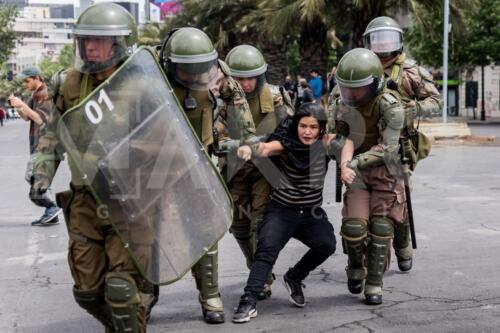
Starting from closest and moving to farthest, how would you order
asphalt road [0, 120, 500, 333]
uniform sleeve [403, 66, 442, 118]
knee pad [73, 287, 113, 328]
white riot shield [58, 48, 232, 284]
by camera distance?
white riot shield [58, 48, 232, 284], knee pad [73, 287, 113, 328], asphalt road [0, 120, 500, 333], uniform sleeve [403, 66, 442, 118]

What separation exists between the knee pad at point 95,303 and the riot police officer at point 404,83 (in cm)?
260

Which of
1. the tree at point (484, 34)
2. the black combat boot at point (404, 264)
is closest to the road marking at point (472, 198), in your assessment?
the black combat boot at point (404, 264)

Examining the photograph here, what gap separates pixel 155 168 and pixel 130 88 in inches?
15.1

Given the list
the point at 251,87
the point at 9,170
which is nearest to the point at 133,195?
the point at 251,87

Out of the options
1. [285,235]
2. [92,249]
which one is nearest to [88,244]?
[92,249]

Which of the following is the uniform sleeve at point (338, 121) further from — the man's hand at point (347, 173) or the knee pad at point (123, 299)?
the knee pad at point (123, 299)

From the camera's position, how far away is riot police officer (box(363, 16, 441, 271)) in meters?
5.93

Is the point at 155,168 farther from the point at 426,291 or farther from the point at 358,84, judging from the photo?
the point at 426,291

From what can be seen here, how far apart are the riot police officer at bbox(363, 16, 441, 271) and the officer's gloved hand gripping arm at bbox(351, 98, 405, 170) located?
627mm

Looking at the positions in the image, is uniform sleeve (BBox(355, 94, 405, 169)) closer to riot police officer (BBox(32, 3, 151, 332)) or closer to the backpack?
the backpack

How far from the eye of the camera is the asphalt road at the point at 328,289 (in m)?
4.97

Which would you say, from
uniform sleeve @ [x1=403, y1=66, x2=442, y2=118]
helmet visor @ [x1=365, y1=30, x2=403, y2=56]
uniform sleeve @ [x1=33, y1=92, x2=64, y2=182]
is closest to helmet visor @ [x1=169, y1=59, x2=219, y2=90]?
uniform sleeve @ [x1=33, y1=92, x2=64, y2=182]

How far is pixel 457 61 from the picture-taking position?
32.3 metres

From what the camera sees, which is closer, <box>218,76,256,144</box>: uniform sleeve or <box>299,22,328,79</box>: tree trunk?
<box>218,76,256,144</box>: uniform sleeve
